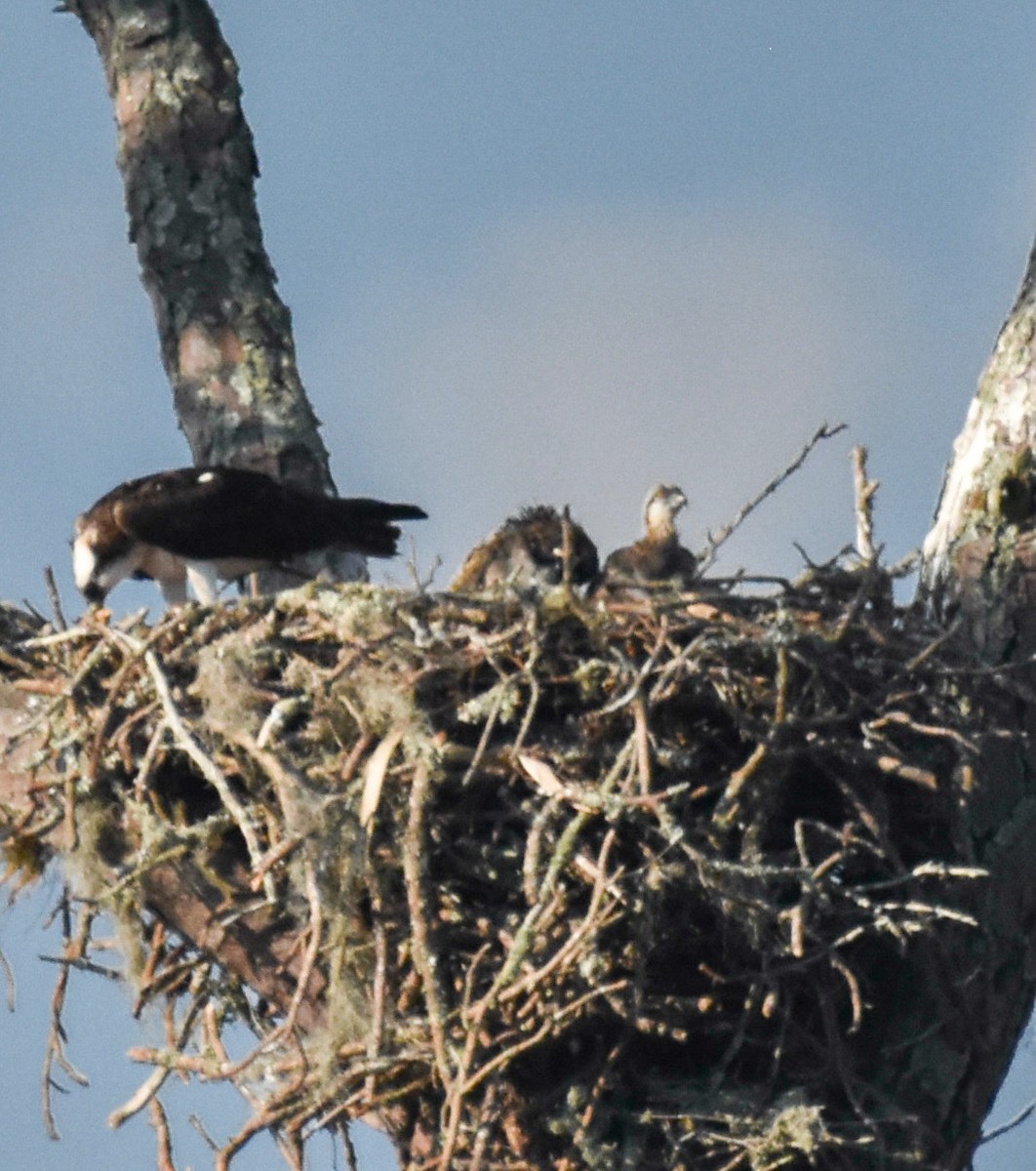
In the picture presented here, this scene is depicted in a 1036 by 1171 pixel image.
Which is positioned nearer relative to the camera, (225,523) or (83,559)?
(225,523)

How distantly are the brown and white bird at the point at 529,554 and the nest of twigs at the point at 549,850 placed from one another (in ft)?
6.55

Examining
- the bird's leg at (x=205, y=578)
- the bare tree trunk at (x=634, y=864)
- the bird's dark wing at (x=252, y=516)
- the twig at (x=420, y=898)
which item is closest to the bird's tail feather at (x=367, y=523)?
the bird's dark wing at (x=252, y=516)

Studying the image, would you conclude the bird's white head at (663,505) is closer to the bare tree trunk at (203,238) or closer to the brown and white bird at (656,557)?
the brown and white bird at (656,557)

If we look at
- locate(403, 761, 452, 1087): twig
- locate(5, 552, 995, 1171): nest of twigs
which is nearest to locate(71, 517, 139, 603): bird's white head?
locate(5, 552, 995, 1171): nest of twigs

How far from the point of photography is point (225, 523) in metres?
8.72

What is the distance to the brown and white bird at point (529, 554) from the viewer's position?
9.07 meters

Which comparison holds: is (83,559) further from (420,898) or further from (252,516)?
(420,898)

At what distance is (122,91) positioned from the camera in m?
10.0

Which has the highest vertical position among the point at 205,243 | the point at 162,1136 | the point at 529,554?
the point at 205,243

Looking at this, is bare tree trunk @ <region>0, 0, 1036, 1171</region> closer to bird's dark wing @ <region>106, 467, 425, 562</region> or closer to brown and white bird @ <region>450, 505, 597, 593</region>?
bird's dark wing @ <region>106, 467, 425, 562</region>

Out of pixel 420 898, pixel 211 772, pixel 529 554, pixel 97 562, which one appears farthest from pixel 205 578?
pixel 420 898

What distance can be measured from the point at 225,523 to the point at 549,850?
8.26ft

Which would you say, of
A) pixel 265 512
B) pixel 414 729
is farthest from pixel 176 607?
pixel 265 512

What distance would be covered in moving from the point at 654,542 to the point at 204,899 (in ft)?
8.61
